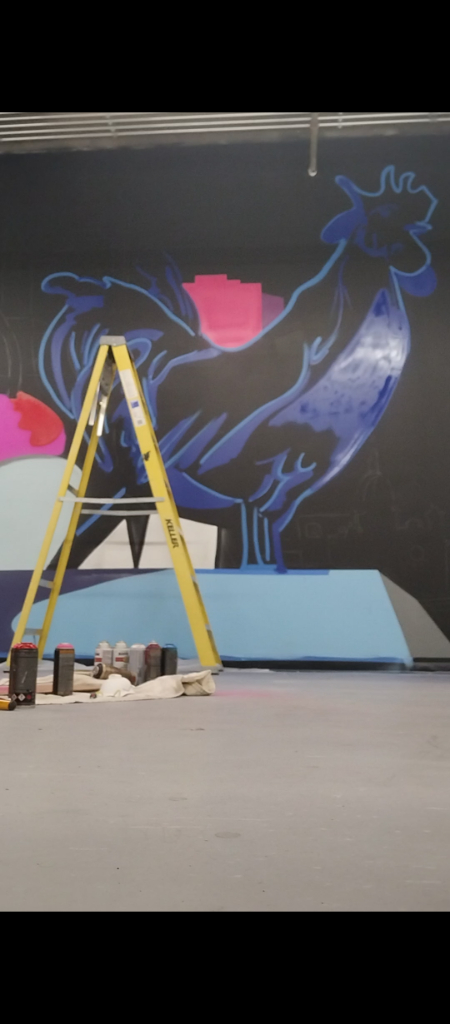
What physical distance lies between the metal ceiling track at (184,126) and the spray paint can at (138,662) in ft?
9.35

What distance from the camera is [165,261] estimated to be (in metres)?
4.91

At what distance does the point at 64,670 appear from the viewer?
312cm

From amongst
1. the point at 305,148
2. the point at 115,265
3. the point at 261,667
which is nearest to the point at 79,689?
the point at 261,667

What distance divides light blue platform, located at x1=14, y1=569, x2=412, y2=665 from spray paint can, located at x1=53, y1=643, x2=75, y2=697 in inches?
58.6

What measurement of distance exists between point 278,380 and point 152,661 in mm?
2018

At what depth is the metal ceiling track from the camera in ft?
14.3

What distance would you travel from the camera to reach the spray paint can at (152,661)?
3576mm

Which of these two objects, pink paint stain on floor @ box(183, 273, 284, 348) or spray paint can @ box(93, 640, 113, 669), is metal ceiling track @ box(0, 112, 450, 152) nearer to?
pink paint stain on floor @ box(183, 273, 284, 348)

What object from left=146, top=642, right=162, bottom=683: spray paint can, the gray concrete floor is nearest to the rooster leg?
left=146, top=642, right=162, bottom=683: spray paint can

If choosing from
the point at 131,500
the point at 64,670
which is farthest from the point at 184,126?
the point at 64,670

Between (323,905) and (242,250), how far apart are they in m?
4.40

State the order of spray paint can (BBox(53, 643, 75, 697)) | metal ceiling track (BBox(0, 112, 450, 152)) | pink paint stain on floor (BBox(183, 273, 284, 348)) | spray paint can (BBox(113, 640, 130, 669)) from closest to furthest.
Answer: spray paint can (BBox(53, 643, 75, 697)), spray paint can (BBox(113, 640, 130, 669)), metal ceiling track (BBox(0, 112, 450, 152)), pink paint stain on floor (BBox(183, 273, 284, 348))
